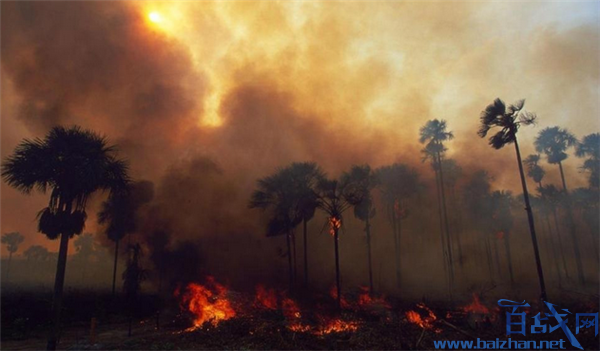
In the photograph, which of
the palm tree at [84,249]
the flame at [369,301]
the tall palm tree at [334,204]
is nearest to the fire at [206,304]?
the tall palm tree at [334,204]

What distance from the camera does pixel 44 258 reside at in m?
144

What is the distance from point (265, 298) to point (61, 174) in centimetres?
2176

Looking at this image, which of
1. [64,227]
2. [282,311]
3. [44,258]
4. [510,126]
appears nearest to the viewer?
[64,227]

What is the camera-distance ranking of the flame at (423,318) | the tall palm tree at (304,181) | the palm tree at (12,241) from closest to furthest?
the flame at (423,318) < the tall palm tree at (304,181) < the palm tree at (12,241)

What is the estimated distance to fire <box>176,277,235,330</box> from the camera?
27886 mm

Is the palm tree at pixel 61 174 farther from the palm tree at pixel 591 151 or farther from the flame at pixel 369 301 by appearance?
the palm tree at pixel 591 151


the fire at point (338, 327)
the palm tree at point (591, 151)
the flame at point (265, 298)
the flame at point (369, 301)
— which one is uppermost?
the palm tree at point (591, 151)

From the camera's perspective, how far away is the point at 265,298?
113ft

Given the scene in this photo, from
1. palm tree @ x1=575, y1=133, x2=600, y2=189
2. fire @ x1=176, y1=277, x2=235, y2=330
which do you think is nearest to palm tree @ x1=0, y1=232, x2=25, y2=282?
fire @ x1=176, y1=277, x2=235, y2=330

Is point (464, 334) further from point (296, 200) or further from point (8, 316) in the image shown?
point (8, 316)

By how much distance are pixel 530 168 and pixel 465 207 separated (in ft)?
48.3

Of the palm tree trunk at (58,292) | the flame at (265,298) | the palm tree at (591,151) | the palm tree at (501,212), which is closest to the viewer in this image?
the palm tree trunk at (58,292)

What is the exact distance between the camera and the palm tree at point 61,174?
19.9 m

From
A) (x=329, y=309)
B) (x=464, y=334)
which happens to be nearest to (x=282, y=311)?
(x=329, y=309)
